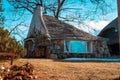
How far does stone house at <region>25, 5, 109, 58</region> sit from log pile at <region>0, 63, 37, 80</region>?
42.0 feet

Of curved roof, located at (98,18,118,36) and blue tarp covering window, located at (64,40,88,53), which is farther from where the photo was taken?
curved roof, located at (98,18,118,36)

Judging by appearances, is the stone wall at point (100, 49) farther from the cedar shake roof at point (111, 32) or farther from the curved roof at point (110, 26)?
the curved roof at point (110, 26)

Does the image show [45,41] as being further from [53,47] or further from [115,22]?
[115,22]

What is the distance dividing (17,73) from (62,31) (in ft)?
50.0

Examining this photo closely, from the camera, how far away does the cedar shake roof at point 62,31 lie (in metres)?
22.3

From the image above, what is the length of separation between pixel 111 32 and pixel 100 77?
78.4 ft

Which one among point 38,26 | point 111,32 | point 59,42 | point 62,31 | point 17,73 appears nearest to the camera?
point 17,73

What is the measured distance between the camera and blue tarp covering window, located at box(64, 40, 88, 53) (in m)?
22.2

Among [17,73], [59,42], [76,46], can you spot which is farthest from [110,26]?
[17,73]

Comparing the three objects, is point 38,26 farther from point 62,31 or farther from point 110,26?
point 110,26

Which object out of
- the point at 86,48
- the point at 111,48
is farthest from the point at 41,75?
the point at 111,48

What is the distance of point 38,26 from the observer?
2353 cm

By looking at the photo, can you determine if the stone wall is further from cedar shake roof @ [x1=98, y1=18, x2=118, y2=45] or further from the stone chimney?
cedar shake roof @ [x1=98, y1=18, x2=118, y2=45]

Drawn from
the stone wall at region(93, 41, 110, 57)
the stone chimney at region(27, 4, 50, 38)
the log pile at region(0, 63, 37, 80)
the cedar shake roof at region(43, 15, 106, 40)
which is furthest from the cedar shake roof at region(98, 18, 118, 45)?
the log pile at region(0, 63, 37, 80)
